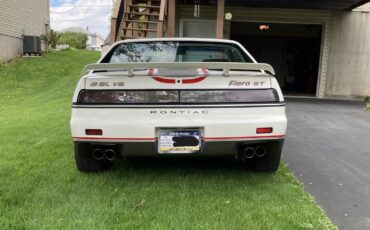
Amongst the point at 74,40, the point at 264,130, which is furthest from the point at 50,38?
the point at 74,40

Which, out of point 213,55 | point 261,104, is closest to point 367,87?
point 213,55

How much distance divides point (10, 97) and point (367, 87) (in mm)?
10712

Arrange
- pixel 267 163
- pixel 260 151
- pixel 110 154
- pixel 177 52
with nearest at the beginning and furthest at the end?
pixel 110 154
pixel 260 151
pixel 267 163
pixel 177 52

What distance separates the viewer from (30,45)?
19.1 metres

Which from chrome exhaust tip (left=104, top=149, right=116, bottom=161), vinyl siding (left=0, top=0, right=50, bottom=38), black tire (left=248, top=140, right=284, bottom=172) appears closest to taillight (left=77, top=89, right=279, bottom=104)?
chrome exhaust tip (left=104, top=149, right=116, bottom=161)

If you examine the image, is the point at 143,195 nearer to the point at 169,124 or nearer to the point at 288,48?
the point at 169,124

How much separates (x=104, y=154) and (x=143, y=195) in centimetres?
58

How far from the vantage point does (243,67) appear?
3.68m

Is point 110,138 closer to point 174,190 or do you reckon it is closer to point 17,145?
point 174,190

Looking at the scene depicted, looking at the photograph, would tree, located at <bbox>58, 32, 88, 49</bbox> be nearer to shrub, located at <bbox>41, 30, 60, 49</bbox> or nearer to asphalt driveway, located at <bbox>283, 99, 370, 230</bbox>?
shrub, located at <bbox>41, 30, 60, 49</bbox>

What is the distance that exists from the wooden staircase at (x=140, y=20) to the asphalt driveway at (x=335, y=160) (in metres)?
3.67

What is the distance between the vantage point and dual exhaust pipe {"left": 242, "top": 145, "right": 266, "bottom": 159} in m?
3.98

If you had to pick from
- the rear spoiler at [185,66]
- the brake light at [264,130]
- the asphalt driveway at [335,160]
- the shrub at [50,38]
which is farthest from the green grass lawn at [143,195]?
the shrub at [50,38]

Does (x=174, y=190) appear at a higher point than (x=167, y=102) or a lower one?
lower
